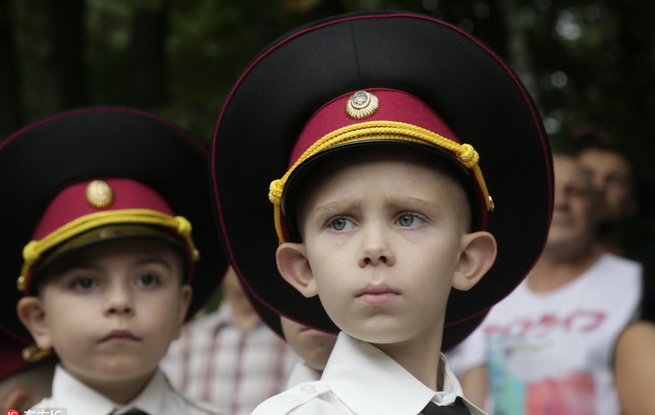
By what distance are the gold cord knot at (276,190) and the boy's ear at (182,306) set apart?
99 cm

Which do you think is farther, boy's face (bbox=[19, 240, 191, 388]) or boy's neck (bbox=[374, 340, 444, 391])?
boy's face (bbox=[19, 240, 191, 388])

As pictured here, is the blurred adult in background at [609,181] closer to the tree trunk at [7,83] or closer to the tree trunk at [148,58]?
the tree trunk at [7,83]

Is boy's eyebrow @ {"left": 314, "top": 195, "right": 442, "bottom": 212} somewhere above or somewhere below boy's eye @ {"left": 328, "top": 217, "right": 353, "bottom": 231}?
above

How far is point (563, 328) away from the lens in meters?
4.73

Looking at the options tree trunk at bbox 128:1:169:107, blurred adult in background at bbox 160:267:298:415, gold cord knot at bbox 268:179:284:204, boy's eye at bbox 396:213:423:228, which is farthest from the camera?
tree trunk at bbox 128:1:169:107

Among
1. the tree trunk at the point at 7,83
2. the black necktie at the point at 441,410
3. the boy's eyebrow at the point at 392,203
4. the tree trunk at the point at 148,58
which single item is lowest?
the black necktie at the point at 441,410

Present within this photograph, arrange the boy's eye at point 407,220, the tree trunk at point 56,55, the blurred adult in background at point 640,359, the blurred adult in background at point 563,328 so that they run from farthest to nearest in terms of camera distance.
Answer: the tree trunk at point 56,55 → the blurred adult in background at point 563,328 → the blurred adult in background at point 640,359 → the boy's eye at point 407,220

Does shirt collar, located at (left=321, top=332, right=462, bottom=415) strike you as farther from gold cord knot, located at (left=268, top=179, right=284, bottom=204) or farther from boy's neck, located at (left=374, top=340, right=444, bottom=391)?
gold cord knot, located at (left=268, top=179, right=284, bottom=204)

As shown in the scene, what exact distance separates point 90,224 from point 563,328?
8.19ft

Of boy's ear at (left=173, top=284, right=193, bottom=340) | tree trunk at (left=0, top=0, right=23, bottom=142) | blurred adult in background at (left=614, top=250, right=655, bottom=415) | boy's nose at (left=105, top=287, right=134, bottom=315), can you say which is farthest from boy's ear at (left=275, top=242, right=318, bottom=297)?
tree trunk at (left=0, top=0, right=23, bottom=142)

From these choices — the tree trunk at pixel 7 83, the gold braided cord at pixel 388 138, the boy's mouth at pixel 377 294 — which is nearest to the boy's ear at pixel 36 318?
the gold braided cord at pixel 388 138

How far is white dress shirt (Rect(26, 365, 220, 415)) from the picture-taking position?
10.7ft

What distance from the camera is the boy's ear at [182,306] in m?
3.37

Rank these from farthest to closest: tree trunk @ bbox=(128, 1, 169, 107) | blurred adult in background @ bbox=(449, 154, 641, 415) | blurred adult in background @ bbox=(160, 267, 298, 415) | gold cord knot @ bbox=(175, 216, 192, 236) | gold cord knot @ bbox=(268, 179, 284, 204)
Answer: tree trunk @ bbox=(128, 1, 169, 107)
blurred adult in background @ bbox=(160, 267, 298, 415)
blurred adult in background @ bbox=(449, 154, 641, 415)
gold cord knot @ bbox=(175, 216, 192, 236)
gold cord knot @ bbox=(268, 179, 284, 204)
